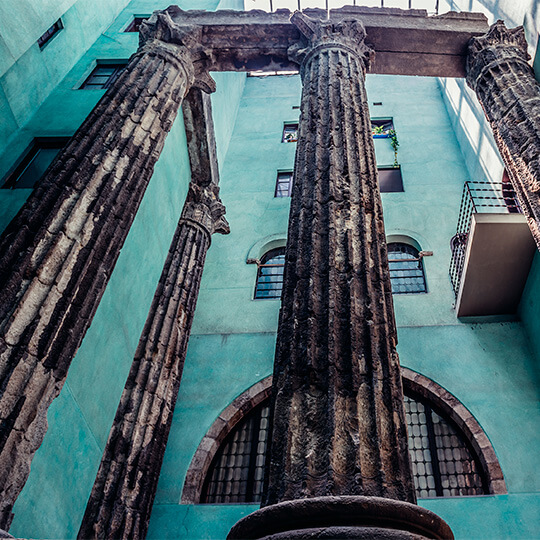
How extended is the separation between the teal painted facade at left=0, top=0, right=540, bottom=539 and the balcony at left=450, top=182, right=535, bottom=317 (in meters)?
0.25

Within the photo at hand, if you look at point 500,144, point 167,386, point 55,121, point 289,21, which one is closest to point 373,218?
point 500,144

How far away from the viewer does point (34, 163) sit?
8.40 m

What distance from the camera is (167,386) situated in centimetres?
771

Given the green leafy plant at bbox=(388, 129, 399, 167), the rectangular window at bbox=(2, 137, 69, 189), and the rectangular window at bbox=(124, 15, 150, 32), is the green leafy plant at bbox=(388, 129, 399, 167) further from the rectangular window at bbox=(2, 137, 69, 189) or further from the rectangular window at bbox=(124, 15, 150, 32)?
the rectangular window at bbox=(2, 137, 69, 189)

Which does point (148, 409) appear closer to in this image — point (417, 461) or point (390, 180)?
point (417, 461)

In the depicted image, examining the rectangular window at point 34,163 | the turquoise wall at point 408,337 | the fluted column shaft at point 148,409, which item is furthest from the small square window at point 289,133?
the rectangular window at point 34,163

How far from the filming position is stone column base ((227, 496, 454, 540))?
214 cm

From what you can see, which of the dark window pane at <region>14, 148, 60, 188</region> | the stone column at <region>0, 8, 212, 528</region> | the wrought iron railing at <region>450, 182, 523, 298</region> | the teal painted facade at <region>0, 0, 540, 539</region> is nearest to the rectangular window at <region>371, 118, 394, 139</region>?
the teal painted facade at <region>0, 0, 540, 539</region>

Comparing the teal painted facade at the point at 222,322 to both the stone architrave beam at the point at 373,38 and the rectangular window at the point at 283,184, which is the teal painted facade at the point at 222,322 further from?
the stone architrave beam at the point at 373,38

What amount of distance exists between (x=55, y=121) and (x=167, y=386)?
5.35 meters

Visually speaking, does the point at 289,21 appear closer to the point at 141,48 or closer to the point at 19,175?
the point at 141,48

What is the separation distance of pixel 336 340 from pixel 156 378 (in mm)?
4935

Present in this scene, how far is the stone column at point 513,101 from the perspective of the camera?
6.18 meters

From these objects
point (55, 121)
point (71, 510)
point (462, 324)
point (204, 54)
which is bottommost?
point (71, 510)
